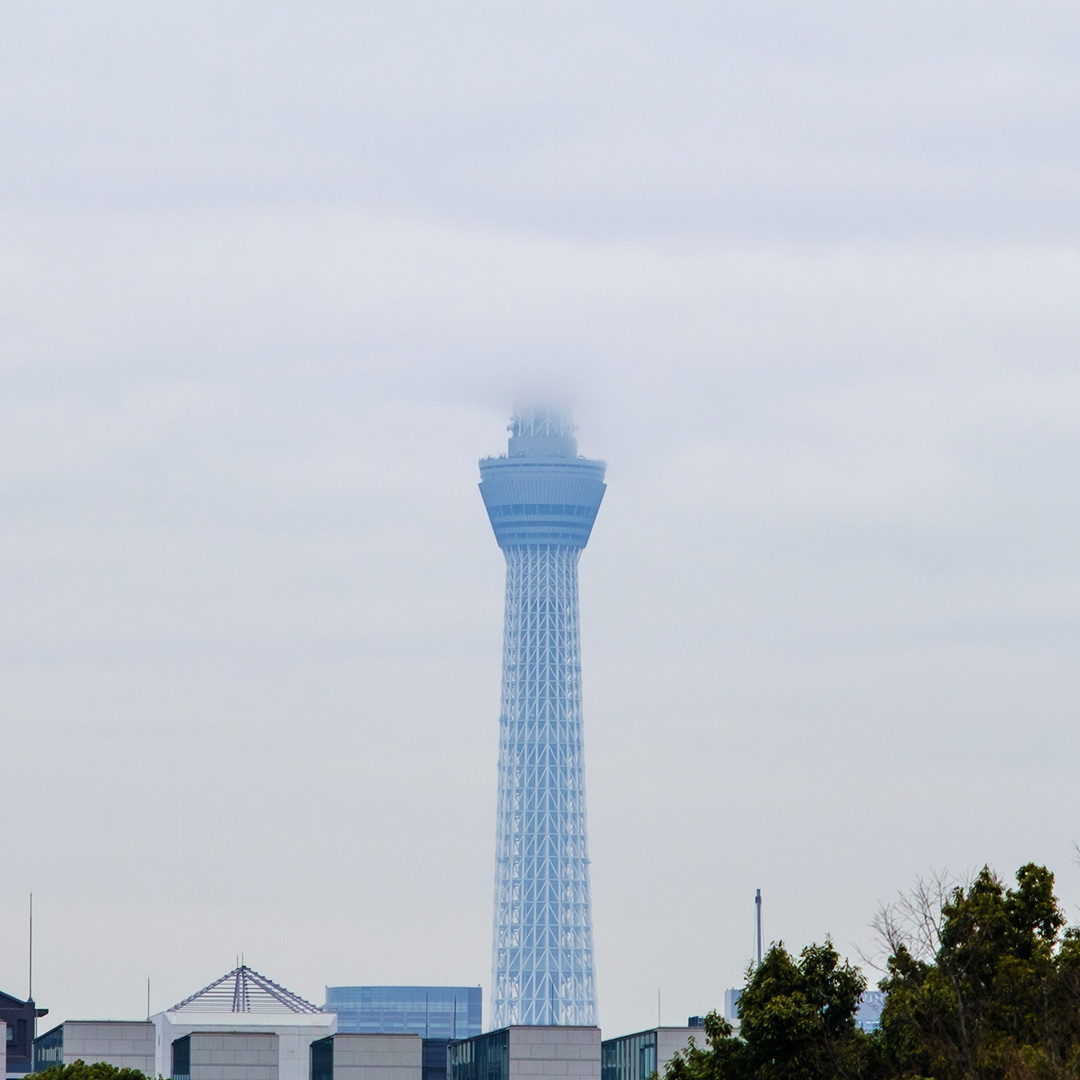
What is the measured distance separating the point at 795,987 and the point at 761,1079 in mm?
2134

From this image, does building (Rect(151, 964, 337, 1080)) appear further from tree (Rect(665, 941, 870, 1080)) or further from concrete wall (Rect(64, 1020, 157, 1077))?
tree (Rect(665, 941, 870, 1080))

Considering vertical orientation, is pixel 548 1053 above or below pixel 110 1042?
below

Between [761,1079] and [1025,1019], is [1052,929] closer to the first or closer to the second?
[1025,1019]

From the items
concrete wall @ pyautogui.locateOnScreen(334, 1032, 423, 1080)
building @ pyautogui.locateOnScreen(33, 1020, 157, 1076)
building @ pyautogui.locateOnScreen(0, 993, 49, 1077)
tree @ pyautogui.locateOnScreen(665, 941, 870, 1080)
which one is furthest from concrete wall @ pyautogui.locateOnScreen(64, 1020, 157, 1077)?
tree @ pyautogui.locateOnScreen(665, 941, 870, 1080)

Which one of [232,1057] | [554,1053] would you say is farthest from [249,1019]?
[554,1053]

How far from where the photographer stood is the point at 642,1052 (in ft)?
314

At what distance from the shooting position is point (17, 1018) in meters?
167

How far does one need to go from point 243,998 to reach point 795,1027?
14539 cm

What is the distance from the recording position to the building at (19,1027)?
158 m

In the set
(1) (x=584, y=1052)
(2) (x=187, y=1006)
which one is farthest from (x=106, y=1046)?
(2) (x=187, y=1006)

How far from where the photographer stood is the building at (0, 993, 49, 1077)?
15838 centimetres

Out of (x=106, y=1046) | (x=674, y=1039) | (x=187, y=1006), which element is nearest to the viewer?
(x=674, y=1039)

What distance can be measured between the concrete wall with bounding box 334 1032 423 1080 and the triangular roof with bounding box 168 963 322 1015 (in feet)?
307

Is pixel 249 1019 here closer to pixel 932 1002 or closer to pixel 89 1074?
pixel 89 1074
